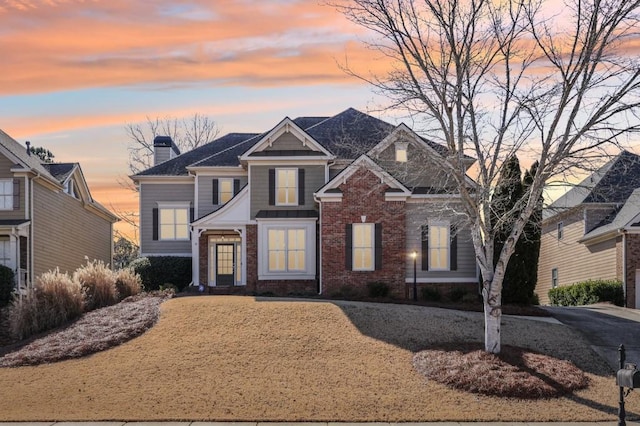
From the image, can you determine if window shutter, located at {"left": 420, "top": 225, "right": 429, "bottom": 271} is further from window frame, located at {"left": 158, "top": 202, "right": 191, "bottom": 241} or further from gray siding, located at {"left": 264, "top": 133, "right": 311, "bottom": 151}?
window frame, located at {"left": 158, "top": 202, "right": 191, "bottom": 241}

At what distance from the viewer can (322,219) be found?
26609mm

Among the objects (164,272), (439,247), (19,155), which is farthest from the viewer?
(164,272)

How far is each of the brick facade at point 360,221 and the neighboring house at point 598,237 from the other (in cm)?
576

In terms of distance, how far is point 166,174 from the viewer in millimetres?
34000

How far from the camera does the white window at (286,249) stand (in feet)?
91.7

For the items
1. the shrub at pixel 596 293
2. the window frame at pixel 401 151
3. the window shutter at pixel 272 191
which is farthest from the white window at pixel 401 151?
the shrub at pixel 596 293

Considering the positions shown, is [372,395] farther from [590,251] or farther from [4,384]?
[590,251]

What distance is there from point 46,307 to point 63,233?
1440 cm

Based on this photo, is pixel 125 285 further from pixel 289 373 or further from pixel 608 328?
pixel 608 328

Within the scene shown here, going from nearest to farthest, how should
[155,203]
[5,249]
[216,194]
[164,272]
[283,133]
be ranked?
[283,133]
[5,249]
[164,272]
[216,194]
[155,203]

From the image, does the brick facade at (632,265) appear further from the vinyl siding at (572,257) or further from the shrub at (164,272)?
the shrub at (164,272)

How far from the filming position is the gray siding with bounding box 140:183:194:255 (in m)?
33.6

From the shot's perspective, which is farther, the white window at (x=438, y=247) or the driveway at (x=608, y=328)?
the white window at (x=438, y=247)

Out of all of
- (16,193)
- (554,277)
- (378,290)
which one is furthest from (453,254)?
(16,193)
